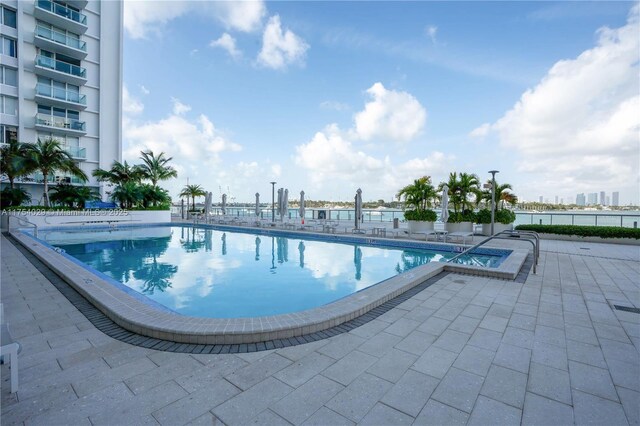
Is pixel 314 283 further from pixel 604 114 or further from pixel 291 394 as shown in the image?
pixel 604 114

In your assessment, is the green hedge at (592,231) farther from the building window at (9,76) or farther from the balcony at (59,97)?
the building window at (9,76)

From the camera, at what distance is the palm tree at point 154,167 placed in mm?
24750

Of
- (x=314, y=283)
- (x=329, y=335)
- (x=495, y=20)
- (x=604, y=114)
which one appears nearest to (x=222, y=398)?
(x=329, y=335)

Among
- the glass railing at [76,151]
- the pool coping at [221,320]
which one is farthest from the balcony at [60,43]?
the pool coping at [221,320]

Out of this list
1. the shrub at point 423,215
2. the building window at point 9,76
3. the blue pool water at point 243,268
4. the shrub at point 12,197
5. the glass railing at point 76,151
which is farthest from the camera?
the glass railing at point 76,151

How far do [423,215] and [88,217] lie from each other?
825 inches

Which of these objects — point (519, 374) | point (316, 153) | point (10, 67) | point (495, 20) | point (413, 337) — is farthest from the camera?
point (316, 153)

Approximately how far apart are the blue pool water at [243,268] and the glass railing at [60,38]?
19133mm

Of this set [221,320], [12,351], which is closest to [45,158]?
[221,320]

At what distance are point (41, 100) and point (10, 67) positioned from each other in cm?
258

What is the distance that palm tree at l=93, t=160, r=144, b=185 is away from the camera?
22.5 m

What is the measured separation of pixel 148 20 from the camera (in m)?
14.4

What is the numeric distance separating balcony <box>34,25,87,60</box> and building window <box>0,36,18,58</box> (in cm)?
135

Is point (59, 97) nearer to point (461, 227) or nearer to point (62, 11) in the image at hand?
point (62, 11)
